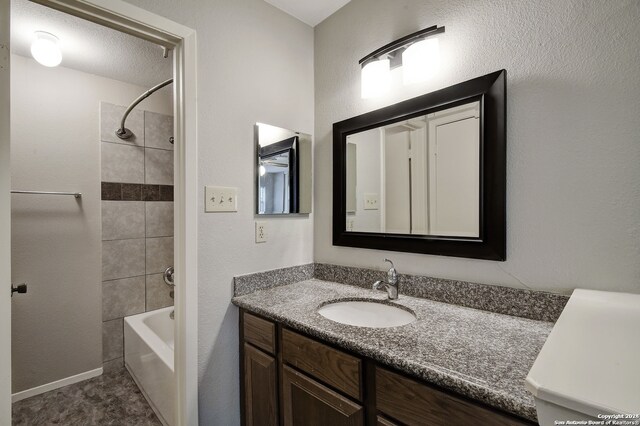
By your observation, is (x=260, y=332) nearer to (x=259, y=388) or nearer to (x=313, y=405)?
(x=259, y=388)

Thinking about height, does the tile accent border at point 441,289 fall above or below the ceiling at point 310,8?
below

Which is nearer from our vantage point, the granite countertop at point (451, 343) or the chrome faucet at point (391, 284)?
the granite countertop at point (451, 343)

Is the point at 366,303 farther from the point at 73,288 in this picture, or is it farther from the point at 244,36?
the point at 73,288

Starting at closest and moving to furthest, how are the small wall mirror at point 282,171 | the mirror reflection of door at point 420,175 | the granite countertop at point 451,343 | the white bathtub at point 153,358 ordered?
the granite countertop at point 451,343
the mirror reflection of door at point 420,175
the small wall mirror at point 282,171
the white bathtub at point 153,358

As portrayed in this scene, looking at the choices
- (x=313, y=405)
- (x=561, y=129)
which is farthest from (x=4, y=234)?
(x=561, y=129)

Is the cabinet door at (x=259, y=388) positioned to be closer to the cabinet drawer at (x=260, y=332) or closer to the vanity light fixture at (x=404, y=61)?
the cabinet drawer at (x=260, y=332)

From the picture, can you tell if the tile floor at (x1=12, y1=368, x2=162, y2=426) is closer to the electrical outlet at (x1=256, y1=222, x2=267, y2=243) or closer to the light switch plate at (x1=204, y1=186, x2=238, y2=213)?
the electrical outlet at (x1=256, y1=222, x2=267, y2=243)

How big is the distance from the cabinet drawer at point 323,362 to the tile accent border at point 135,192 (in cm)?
197

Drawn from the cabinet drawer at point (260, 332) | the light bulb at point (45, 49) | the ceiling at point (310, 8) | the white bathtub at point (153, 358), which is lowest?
the white bathtub at point (153, 358)

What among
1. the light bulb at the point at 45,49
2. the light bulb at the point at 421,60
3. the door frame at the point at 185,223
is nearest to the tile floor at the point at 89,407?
the door frame at the point at 185,223

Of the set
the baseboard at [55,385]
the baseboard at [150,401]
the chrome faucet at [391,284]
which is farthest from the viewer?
the baseboard at [55,385]

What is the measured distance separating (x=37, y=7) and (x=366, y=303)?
2225mm

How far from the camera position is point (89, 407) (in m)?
1.85

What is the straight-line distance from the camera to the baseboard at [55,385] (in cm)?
192
